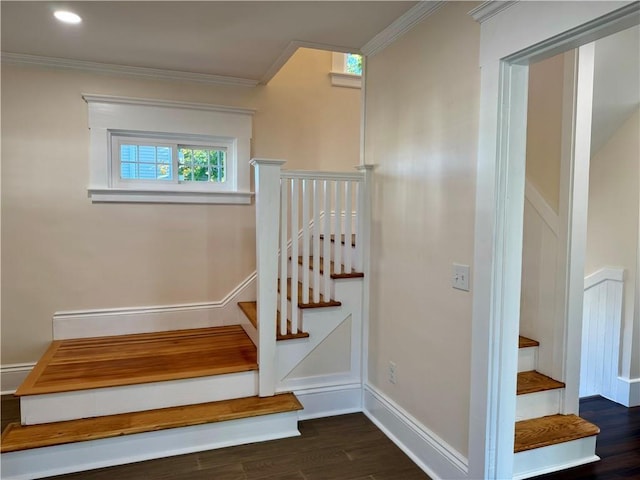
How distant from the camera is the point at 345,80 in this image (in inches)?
152

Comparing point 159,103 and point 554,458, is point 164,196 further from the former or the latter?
point 554,458

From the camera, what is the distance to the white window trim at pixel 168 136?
Result: 326 centimetres

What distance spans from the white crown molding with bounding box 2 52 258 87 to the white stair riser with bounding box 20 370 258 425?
235 cm

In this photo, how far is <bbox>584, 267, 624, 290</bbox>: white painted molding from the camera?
3.11 m

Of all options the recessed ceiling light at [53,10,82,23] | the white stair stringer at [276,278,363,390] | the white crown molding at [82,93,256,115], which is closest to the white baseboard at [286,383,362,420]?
the white stair stringer at [276,278,363,390]

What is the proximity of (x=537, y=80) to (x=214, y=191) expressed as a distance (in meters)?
2.53

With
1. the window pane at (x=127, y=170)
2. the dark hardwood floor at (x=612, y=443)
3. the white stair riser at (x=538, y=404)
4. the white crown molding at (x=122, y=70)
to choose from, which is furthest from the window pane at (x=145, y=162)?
the dark hardwood floor at (x=612, y=443)

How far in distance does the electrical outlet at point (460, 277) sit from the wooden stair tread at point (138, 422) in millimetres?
1300

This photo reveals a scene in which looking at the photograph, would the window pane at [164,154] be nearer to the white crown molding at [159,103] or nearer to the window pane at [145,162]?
the window pane at [145,162]

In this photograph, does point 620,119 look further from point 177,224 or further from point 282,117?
point 177,224

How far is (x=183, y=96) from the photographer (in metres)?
3.45

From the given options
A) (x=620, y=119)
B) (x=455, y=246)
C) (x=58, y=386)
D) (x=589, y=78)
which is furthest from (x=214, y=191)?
(x=620, y=119)

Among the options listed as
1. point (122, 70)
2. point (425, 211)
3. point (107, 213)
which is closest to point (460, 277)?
point (425, 211)

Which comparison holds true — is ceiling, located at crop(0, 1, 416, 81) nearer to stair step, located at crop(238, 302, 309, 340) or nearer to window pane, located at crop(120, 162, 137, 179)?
window pane, located at crop(120, 162, 137, 179)
